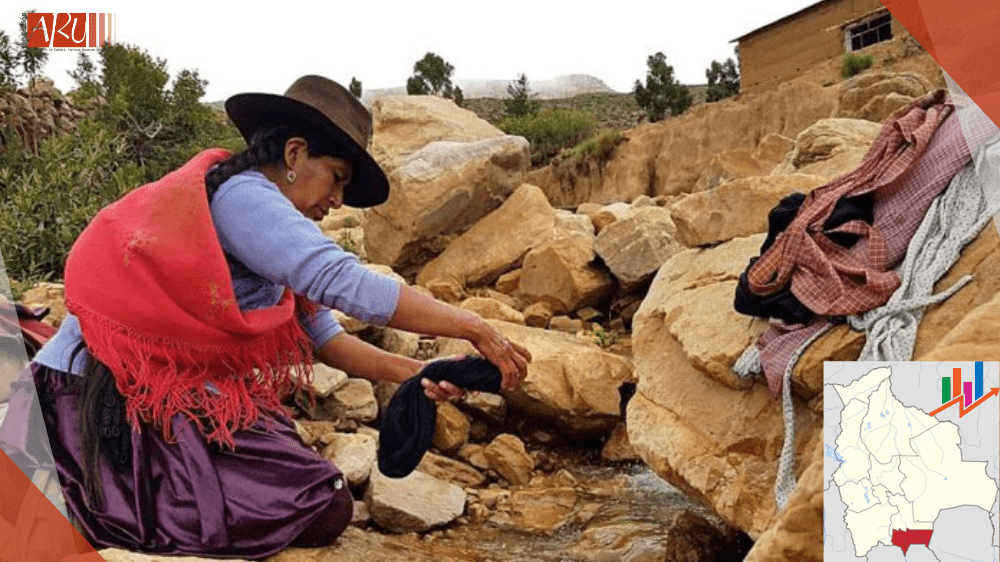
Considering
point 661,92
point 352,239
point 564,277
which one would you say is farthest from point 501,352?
point 661,92

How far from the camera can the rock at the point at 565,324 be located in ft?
23.1

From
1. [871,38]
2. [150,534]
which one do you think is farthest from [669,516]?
[871,38]

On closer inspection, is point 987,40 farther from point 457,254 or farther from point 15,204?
point 15,204

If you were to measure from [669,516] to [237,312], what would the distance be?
224 centimetres

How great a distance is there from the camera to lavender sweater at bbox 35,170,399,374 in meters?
2.01

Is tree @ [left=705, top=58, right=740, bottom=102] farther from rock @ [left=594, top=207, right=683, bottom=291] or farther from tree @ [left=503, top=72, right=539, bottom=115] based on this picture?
rock @ [left=594, top=207, right=683, bottom=291]

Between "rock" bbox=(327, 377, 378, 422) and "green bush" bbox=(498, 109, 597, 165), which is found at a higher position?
"green bush" bbox=(498, 109, 597, 165)

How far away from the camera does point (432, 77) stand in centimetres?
3831

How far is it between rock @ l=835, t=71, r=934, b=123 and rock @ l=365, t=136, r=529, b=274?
4293 mm

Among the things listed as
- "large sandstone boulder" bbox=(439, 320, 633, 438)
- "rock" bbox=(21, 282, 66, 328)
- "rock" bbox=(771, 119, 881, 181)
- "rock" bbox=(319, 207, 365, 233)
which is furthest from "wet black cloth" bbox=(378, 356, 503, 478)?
"rock" bbox=(319, 207, 365, 233)

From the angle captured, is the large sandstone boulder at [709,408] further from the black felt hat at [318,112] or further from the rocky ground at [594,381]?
the black felt hat at [318,112]

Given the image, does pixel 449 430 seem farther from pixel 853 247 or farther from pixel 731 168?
pixel 731 168

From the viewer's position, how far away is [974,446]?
1.03m

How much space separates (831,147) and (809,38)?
658 inches
